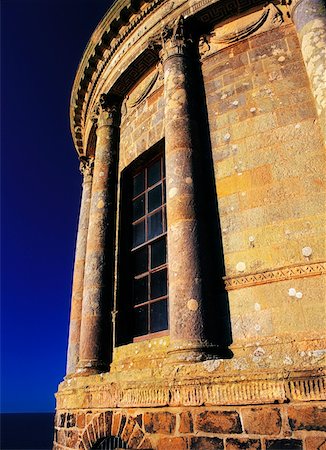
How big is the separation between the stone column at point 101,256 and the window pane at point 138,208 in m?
0.44

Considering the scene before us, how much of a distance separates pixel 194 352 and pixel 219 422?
30.6 inches

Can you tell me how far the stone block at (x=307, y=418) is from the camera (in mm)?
3041

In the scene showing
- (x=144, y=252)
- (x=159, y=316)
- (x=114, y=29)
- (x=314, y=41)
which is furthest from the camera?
(x=114, y=29)

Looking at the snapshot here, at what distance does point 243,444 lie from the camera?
3.33 metres

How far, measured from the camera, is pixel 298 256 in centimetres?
422

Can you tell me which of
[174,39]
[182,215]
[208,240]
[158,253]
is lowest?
[208,240]

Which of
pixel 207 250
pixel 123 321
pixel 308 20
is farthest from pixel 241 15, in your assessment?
pixel 123 321

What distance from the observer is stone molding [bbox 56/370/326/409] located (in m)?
3.13

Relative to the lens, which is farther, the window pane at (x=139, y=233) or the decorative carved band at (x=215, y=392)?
the window pane at (x=139, y=233)

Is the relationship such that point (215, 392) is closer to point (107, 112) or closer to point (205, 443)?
point (205, 443)

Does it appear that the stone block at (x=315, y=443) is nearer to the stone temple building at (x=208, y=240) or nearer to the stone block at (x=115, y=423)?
the stone temple building at (x=208, y=240)

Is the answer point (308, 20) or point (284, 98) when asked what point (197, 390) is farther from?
point (308, 20)

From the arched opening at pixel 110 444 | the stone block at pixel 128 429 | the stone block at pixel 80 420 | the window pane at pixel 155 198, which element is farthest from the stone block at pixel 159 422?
the window pane at pixel 155 198

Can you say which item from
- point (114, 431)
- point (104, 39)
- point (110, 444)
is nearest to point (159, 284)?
point (114, 431)
